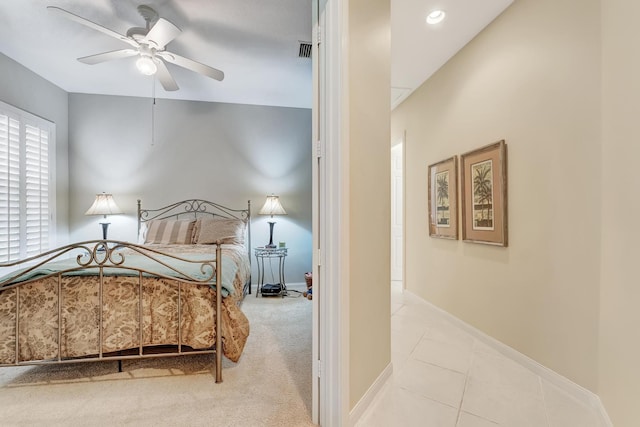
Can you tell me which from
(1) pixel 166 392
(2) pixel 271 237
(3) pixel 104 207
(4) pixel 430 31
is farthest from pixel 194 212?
(4) pixel 430 31

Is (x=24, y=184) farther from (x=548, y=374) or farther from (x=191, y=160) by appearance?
(x=548, y=374)

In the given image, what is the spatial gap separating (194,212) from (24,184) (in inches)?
72.9

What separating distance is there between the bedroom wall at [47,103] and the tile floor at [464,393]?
177 inches

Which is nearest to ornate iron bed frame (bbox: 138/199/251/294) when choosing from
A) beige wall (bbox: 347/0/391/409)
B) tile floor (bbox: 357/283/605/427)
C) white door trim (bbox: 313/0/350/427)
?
tile floor (bbox: 357/283/605/427)

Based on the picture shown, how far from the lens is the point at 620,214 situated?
4.94 ft

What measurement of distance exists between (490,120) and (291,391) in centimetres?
255

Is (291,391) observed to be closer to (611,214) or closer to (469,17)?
(611,214)

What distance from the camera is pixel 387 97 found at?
2.03 m

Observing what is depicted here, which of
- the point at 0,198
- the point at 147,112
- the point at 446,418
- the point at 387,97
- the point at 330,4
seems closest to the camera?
the point at 330,4

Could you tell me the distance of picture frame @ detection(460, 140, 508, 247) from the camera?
7.95 feet

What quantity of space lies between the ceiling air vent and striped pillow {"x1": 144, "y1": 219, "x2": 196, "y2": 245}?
2.47 meters

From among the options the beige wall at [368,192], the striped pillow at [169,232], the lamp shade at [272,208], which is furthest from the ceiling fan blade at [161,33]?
the lamp shade at [272,208]

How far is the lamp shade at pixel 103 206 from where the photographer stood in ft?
13.0

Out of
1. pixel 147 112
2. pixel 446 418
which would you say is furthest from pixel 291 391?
pixel 147 112
